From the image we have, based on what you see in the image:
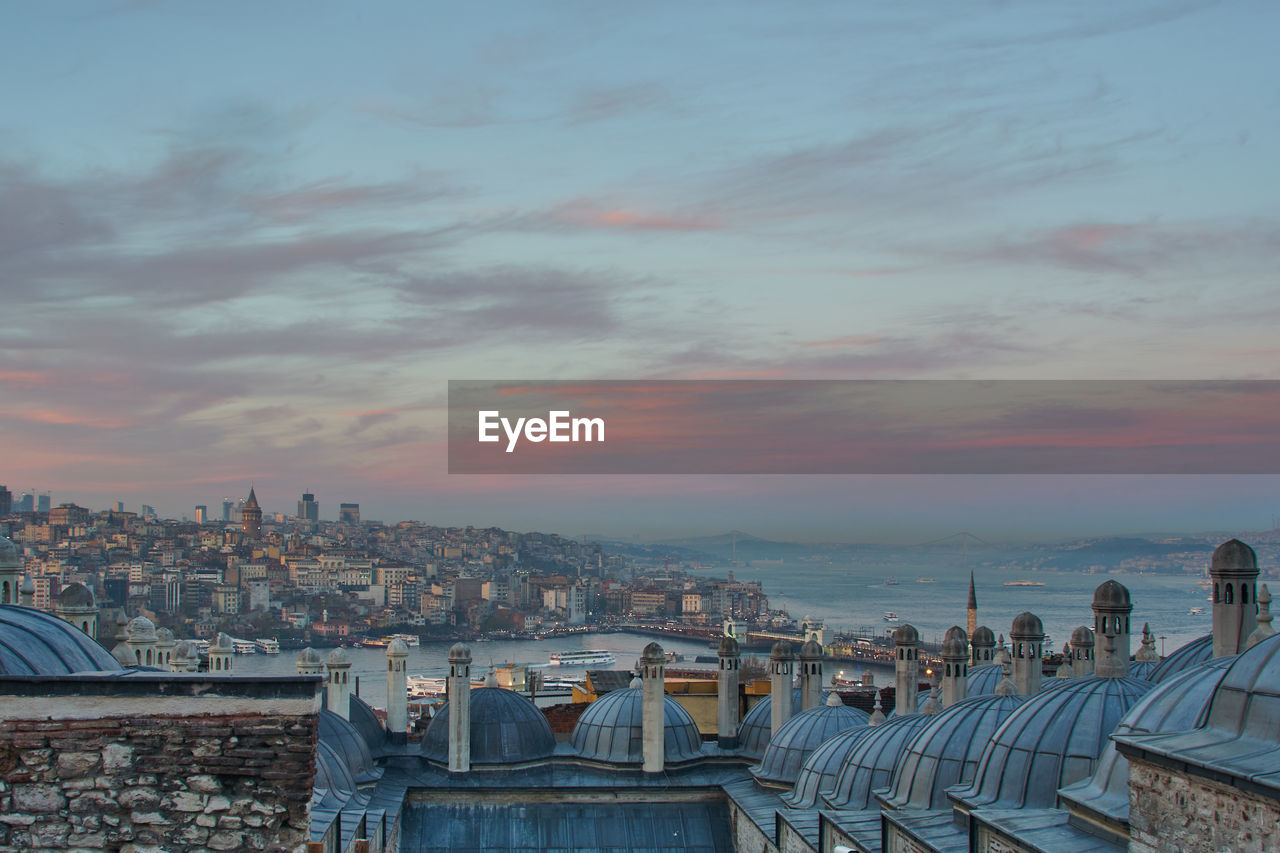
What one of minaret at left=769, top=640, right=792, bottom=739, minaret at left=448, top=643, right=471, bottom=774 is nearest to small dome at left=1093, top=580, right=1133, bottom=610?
minaret at left=769, top=640, right=792, bottom=739

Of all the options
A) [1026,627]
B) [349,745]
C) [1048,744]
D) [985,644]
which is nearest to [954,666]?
[1026,627]

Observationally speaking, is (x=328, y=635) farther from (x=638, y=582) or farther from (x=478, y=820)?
(x=478, y=820)

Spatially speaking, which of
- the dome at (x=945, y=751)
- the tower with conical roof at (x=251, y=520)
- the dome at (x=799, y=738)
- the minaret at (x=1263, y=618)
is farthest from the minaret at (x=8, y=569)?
the tower with conical roof at (x=251, y=520)

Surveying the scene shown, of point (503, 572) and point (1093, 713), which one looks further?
point (503, 572)

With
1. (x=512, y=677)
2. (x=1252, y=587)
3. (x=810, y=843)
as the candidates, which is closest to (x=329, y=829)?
(x=810, y=843)

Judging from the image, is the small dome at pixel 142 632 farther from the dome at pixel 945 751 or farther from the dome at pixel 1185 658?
the dome at pixel 1185 658
